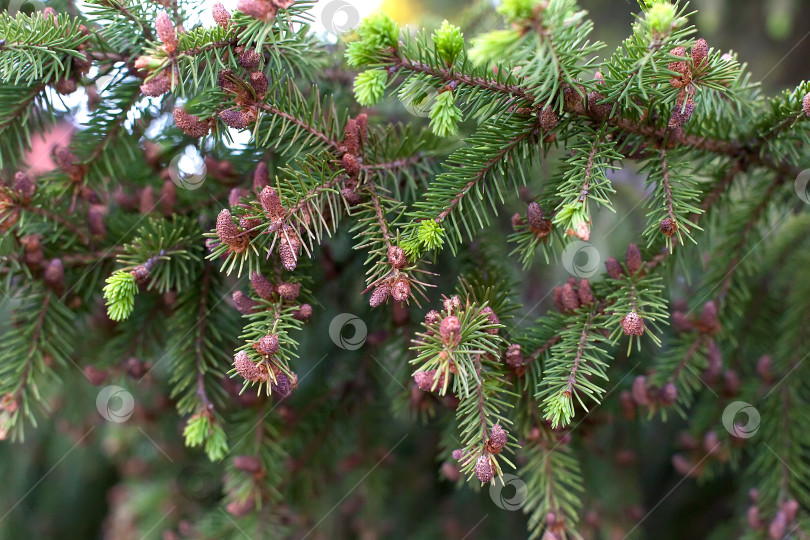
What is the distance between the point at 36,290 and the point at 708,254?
3.67ft

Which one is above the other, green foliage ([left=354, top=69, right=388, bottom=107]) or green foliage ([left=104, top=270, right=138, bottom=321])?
green foliage ([left=354, top=69, right=388, bottom=107])

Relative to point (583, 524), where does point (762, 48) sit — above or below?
above

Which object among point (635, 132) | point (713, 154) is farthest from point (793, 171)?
point (635, 132)

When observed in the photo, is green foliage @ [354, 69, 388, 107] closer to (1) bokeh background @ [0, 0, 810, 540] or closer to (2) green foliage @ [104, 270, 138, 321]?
(2) green foliage @ [104, 270, 138, 321]

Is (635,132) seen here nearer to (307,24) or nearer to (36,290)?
(307,24)

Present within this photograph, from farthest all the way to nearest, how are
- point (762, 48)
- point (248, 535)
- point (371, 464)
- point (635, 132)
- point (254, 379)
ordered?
point (762, 48) → point (371, 464) → point (248, 535) → point (635, 132) → point (254, 379)

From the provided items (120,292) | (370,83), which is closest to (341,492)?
(120,292)

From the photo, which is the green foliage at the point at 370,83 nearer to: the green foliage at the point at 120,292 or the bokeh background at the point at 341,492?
the green foliage at the point at 120,292

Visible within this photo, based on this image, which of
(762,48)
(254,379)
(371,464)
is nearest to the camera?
(254,379)

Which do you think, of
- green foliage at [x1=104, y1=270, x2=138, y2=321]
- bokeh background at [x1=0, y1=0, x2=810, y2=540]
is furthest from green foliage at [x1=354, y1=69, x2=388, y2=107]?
bokeh background at [x1=0, y1=0, x2=810, y2=540]

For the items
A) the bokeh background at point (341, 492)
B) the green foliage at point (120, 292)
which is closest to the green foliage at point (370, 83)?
the green foliage at point (120, 292)

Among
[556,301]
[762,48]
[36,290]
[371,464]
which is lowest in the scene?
[371,464]

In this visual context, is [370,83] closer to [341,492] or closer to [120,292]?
[120,292]

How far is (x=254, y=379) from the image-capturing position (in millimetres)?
620
